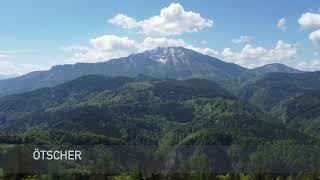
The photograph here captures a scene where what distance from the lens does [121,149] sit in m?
58.6

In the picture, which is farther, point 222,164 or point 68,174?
point 222,164

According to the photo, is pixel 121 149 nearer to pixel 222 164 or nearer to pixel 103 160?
pixel 103 160

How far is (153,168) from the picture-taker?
5138 cm

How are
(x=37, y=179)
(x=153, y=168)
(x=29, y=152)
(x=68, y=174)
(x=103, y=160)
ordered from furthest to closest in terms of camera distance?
(x=103, y=160) < (x=153, y=168) < (x=68, y=174) < (x=29, y=152) < (x=37, y=179)

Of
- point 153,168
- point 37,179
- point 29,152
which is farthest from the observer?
point 153,168

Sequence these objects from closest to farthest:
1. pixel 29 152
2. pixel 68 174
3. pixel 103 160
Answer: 1. pixel 29 152
2. pixel 68 174
3. pixel 103 160

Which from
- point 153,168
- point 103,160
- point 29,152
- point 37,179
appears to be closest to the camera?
point 37,179

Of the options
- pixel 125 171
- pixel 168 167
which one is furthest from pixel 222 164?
pixel 125 171

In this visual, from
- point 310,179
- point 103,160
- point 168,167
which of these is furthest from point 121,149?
point 310,179

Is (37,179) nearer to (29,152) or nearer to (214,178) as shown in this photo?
(29,152)

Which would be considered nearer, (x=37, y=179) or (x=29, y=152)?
(x=37, y=179)

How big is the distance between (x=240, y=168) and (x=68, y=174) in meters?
18.3

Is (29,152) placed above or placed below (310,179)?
above

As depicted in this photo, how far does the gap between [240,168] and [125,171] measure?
12.0 m
